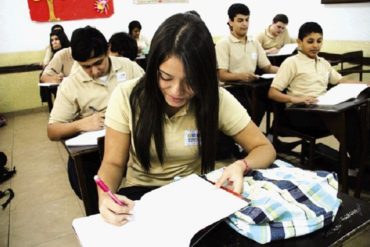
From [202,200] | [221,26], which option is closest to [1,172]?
[202,200]

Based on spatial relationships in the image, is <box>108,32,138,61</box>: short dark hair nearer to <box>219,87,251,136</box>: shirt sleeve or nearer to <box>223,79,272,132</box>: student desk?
<box>223,79,272,132</box>: student desk

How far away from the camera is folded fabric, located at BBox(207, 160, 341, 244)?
2.34 feet

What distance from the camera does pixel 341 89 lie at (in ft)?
7.30

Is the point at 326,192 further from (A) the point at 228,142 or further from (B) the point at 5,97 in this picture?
(B) the point at 5,97

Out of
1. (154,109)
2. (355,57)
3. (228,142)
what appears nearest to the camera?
(154,109)

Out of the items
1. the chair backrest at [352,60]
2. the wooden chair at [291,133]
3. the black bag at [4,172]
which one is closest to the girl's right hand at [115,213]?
the wooden chair at [291,133]

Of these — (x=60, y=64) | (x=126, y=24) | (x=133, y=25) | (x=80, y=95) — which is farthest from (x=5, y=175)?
(x=126, y=24)

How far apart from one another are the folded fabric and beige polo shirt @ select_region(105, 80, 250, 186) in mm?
344

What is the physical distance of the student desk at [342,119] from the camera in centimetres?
180

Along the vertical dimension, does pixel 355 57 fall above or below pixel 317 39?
below

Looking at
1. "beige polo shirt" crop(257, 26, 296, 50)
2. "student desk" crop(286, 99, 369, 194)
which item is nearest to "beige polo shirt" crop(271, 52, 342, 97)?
"student desk" crop(286, 99, 369, 194)

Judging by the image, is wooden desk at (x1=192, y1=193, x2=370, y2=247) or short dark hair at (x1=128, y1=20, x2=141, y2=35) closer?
wooden desk at (x1=192, y1=193, x2=370, y2=247)

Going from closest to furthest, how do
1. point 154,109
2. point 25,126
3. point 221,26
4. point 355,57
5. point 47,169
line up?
point 154,109, point 47,169, point 355,57, point 25,126, point 221,26

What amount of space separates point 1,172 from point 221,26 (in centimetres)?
457
